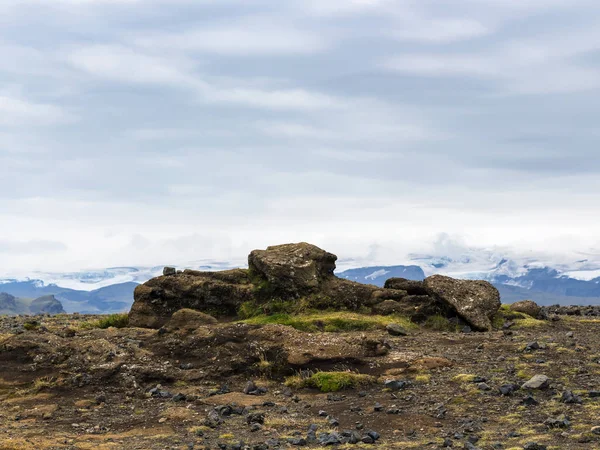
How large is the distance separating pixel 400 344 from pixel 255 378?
7413 mm

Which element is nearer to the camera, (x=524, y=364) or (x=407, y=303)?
(x=524, y=364)

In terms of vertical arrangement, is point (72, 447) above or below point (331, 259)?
below

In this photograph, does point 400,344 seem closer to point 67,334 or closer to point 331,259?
point 331,259

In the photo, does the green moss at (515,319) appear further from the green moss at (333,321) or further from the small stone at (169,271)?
the small stone at (169,271)

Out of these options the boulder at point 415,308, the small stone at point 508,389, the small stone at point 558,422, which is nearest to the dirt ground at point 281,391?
the small stone at point 558,422

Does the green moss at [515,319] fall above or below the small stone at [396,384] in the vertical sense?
above

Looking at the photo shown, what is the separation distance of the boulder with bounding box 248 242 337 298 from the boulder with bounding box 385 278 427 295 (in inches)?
163

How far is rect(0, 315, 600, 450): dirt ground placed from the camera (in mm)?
16875

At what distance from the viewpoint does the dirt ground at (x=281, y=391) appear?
16.9 m

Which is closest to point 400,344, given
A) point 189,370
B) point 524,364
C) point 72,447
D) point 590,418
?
point 524,364

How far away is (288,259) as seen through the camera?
125 ft

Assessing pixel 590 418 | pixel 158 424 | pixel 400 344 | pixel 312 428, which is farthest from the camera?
pixel 400 344

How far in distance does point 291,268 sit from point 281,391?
14370 mm

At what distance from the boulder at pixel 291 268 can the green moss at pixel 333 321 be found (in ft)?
7.64
